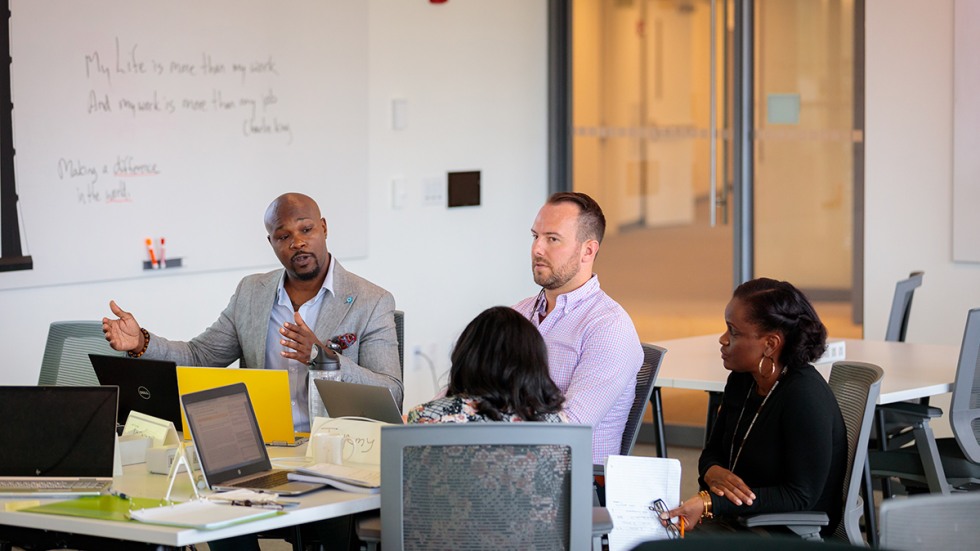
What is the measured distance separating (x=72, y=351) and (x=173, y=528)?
6.52 feet

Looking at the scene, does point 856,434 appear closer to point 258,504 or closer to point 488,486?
point 488,486

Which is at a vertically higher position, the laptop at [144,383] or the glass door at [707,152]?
the glass door at [707,152]

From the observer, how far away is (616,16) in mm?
7281

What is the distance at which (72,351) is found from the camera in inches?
180

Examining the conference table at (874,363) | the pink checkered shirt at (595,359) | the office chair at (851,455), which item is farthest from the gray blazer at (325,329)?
the office chair at (851,455)

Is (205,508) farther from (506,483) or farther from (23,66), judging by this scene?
(23,66)

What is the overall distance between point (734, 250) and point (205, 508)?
467cm

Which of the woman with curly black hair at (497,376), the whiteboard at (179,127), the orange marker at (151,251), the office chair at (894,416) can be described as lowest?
the office chair at (894,416)

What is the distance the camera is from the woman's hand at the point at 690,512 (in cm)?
327

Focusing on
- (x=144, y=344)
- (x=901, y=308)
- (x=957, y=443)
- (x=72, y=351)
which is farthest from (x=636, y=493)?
(x=901, y=308)

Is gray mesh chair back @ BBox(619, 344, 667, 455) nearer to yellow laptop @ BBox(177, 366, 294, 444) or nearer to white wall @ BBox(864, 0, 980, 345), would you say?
yellow laptop @ BBox(177, 366, 294, 444)

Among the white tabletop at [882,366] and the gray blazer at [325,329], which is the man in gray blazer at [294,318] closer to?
the gray blazer at [325,329]

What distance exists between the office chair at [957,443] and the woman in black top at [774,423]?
46.0 inches

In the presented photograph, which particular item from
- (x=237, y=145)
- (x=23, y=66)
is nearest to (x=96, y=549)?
(x=23, y=66)
